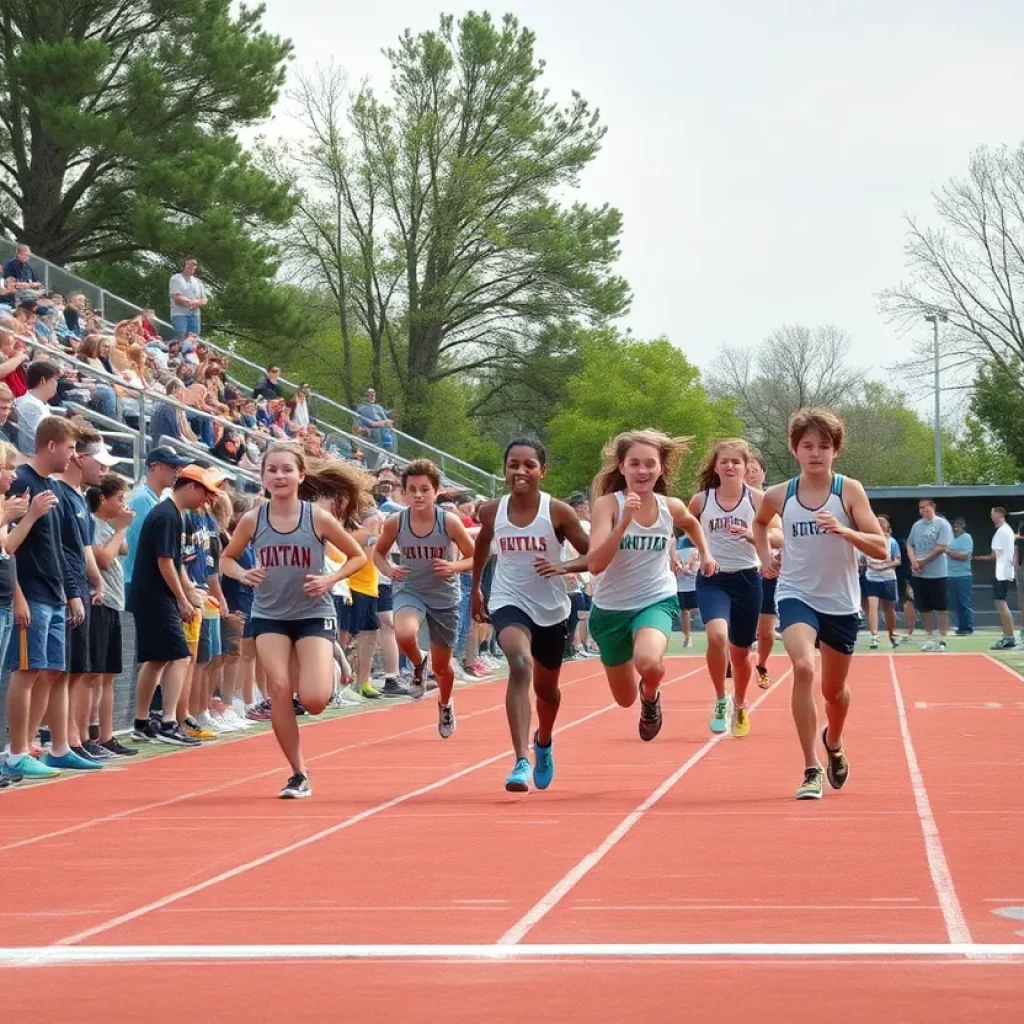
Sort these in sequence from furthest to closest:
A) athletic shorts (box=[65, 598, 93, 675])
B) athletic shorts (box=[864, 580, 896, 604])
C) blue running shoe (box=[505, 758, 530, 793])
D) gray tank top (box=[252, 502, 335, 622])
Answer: athletic shorts (box=[864, 580, 896, 604])
athletic shorts (box=[65, 598, 93, 675])
gray tank top (box=[252, 502, 335, 622])
blue running shoe (box=[505, 758, 530, 793])

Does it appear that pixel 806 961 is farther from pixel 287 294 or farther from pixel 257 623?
pixel 287 294

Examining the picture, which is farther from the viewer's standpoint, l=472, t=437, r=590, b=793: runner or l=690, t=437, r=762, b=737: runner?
l=690, t=437, r=762, b=737: runner

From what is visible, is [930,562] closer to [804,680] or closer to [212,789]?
[212,789]

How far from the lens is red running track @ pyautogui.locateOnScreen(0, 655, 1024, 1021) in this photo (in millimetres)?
5758

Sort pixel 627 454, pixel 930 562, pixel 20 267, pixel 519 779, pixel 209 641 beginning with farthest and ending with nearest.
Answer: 1. pixel 930 562
2. pixel 20 267
3. pixel 209 641
4. pixel 627 454
5. pixel 519 779

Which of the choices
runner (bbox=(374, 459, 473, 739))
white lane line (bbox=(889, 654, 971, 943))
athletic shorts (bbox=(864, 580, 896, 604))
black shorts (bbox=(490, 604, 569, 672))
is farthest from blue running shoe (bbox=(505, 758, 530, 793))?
athletic shorts (bbox=(864, 580, 896, 604))

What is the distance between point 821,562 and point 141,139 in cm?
3357

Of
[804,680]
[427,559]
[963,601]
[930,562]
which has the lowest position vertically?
[804,680]

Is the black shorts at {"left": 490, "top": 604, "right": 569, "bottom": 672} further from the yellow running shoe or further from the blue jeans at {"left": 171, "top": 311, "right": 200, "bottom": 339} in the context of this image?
the blue jeans at {"left": 171, "top": 311, "right": 200, "bottom": 339}

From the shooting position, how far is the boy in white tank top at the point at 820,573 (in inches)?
421

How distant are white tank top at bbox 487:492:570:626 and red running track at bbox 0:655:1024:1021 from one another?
1085 mm

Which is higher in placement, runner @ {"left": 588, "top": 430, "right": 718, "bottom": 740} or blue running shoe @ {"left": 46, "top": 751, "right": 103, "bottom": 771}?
runner @ {"left": 588, "top": 430, "right": 718, "bottom": 740}

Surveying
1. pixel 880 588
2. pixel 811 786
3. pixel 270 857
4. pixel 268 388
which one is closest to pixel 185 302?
pixel 268 388

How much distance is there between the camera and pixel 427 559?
583 inches
